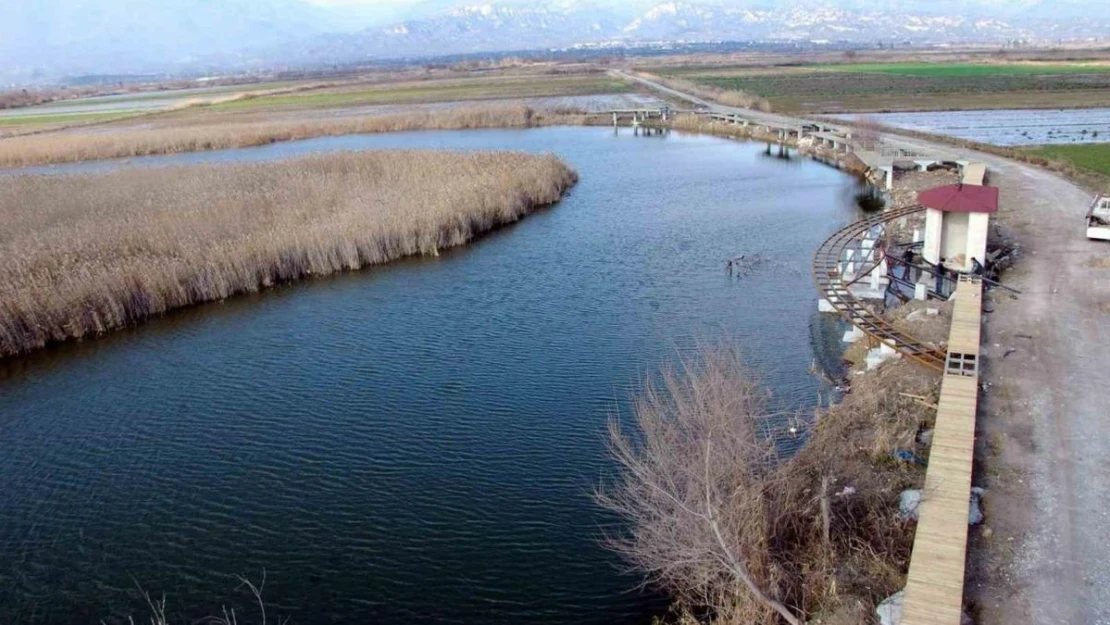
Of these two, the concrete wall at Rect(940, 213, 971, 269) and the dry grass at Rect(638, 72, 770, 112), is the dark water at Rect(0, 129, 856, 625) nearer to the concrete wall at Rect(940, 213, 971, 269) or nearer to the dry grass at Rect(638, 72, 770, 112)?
the concrete wall at Rect(940, 213, 971, 269)

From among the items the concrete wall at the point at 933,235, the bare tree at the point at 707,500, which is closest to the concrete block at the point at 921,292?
the concrete wall at the point at 933,235

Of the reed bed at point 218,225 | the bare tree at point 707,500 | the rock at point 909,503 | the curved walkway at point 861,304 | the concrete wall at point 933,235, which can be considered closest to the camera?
the bare tree at point 707,500

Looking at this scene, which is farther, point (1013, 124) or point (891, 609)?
point (1013, 124)

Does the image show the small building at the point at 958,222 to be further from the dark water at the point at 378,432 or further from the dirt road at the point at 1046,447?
the dark water at the point at 378,432

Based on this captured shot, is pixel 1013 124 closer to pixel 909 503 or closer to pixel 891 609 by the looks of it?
pixel 909 503

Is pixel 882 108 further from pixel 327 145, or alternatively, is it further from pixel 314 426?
pixel 314 426

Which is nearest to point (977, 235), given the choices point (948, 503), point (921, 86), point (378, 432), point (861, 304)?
point (861, 304)
